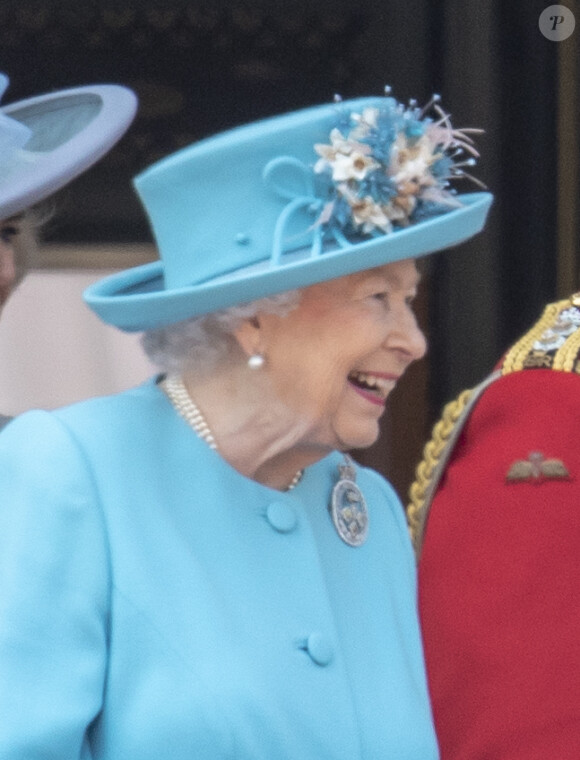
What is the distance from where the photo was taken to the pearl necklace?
1.92 metres

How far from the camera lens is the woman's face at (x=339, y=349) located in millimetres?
1863

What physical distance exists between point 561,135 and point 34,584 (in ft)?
7.18

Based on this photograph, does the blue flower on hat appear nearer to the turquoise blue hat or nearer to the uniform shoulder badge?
the turquoise blue hat

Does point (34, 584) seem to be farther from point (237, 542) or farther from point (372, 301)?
point (372, 301)

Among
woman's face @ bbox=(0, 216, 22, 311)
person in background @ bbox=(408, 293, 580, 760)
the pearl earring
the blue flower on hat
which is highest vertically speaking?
the blue flower on hat

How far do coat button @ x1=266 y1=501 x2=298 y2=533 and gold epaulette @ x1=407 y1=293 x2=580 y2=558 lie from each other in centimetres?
53

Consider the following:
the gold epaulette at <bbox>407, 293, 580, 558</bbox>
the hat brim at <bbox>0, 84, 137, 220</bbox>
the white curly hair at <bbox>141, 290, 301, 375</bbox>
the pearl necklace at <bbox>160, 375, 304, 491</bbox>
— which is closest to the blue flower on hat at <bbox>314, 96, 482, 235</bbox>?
the white curly hair at <bbox>141, 290, 301, 375</bbox>

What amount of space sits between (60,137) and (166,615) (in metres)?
1.43

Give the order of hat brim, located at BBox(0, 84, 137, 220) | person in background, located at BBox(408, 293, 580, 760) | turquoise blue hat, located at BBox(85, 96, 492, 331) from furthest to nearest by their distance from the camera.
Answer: hat brim, located at BBox(0, 84, 137, 220)
person in background, located at BBox(408, 293, 580, 760)
turquoise blue hat, located at BBox(85, 96, 492, 331)

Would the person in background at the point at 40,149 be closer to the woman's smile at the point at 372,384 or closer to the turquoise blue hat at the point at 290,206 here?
the turquoise blue hat at the point at 290,206

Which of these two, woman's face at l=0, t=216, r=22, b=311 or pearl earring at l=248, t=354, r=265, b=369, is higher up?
pearl earring at l=248, t=354, r=265, b=369

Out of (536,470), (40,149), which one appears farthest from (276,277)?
(40,149)

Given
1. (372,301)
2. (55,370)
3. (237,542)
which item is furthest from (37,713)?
(55,370)

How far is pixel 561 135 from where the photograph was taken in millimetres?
3455
